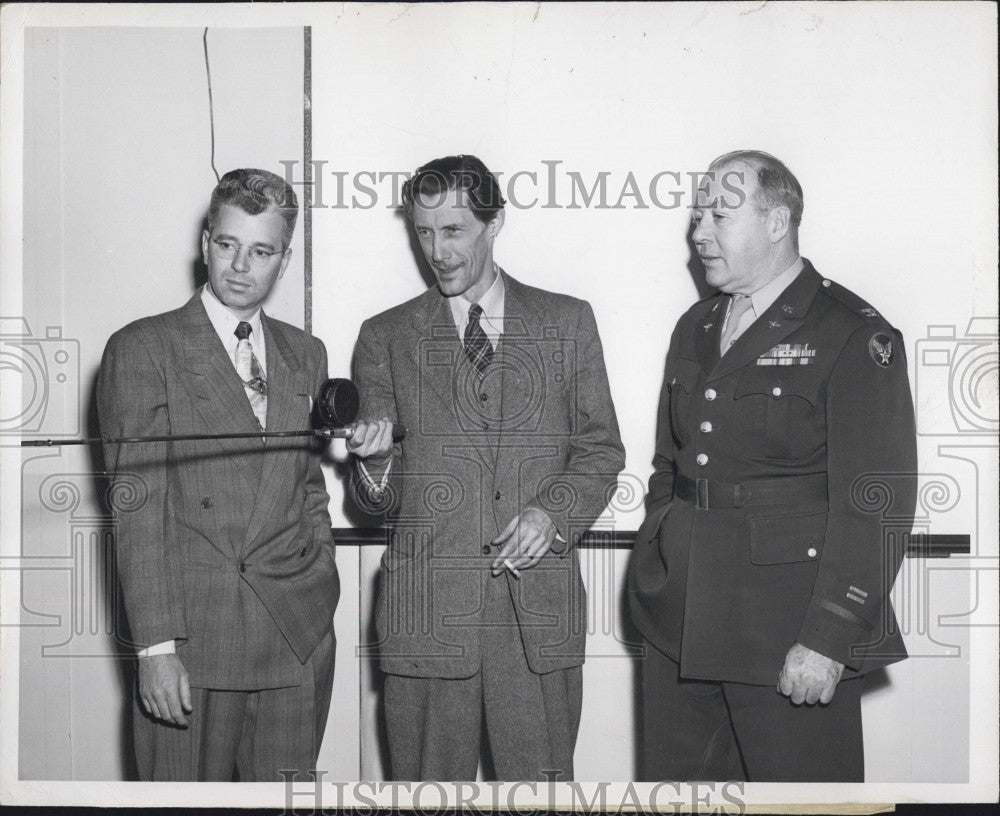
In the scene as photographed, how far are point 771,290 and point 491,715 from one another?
1.09 m

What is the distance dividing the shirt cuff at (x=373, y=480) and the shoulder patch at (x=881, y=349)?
1045 mm

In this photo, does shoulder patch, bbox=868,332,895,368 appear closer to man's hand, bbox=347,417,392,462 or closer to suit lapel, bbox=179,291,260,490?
man's hand, bbox=347,417,392,462

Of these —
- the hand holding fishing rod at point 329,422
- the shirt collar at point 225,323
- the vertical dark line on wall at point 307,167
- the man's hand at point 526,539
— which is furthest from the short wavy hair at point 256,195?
the man's hand at point 526,539

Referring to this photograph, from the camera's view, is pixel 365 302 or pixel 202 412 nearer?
pixel 202 412

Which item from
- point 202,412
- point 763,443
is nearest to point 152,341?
point 202,412

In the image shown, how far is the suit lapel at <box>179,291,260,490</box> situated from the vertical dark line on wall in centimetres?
24

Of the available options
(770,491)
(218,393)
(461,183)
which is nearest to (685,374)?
(770,491)

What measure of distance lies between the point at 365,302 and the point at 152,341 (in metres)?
0.49

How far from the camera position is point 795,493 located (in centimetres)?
221

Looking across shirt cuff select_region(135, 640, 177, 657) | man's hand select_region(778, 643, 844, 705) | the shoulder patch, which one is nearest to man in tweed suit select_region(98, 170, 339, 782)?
shirt cuff select_region(135, 640, 177, 657)

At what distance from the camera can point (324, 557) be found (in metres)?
2.46

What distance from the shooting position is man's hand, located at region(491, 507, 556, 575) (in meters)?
2.39

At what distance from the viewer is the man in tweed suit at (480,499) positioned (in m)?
2.38

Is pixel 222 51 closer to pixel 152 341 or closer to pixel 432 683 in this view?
pixel 152 341
